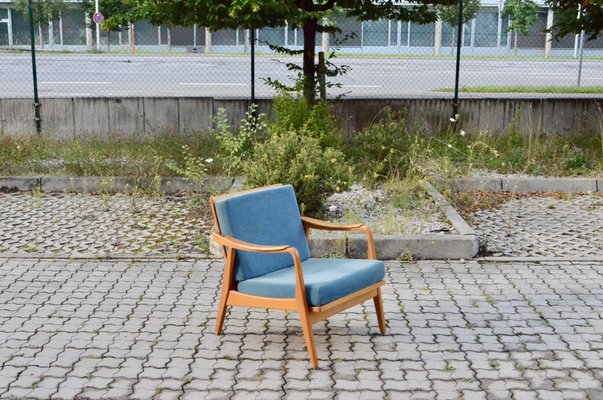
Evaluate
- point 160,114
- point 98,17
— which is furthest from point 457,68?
point 98,17

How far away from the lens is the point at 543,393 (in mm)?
4797

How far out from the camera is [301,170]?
8.37 meters

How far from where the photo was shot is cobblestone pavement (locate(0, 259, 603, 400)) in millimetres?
4863

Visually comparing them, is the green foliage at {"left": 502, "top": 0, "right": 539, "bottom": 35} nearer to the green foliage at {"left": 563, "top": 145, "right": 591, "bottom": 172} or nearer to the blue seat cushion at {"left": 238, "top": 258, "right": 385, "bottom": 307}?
the green foliage at {"left": 563, "top": 145, "right": 591, "bottom": 172}

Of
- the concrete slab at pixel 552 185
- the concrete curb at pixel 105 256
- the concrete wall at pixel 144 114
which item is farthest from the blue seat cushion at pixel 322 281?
the concrete wall at pixel 144 114

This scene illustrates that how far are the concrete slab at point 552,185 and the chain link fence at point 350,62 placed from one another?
4018 mm

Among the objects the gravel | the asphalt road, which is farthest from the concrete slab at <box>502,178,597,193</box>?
the asphalt road

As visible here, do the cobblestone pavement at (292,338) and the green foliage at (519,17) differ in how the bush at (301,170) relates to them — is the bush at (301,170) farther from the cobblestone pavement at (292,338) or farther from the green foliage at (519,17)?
the green foliage at (519,17)

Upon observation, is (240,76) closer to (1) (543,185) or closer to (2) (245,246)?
(1) (543,185)

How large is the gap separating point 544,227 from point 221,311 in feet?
14.9

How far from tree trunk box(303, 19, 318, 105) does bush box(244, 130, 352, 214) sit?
3029 millimetres

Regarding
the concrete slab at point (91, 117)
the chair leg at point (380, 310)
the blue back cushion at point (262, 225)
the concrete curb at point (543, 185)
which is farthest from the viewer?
the concrete slab at point (91, 117)

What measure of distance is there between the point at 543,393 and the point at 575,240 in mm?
3917

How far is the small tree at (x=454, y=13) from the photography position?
13.4 meters
